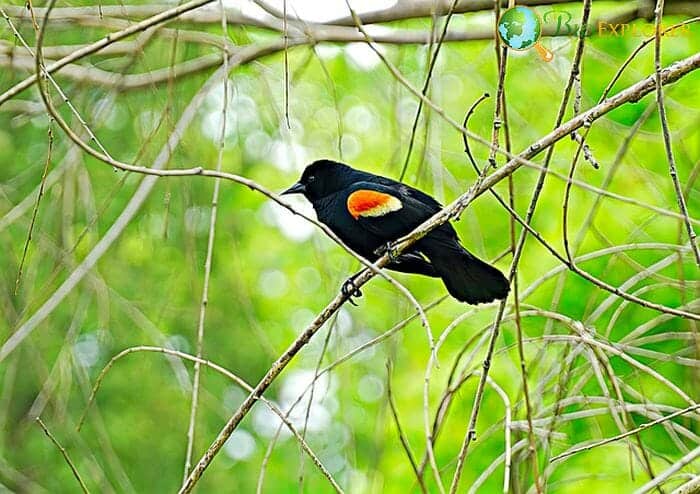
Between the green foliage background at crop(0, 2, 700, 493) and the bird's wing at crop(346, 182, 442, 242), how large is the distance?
0.24 feet

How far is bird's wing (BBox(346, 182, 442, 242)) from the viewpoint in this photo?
96.0 inches

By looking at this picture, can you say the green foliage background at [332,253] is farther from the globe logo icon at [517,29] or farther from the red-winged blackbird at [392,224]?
the globe logo icon at [517,29]

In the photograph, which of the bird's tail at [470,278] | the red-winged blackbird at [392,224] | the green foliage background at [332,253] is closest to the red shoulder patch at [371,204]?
the red-winged blackbird at [392,224]

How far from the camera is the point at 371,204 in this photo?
98.6 inches

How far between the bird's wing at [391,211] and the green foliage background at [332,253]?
73mm

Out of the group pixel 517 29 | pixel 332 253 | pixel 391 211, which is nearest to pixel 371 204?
pixel 391 211

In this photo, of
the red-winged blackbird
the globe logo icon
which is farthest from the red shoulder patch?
the globe logo icon

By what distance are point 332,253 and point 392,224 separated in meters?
2.04

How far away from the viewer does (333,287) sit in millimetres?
2074

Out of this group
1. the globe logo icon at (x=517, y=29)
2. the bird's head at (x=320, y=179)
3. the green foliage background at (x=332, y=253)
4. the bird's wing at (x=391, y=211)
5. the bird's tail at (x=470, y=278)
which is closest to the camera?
the globe logo icon at (x=517, y=29)

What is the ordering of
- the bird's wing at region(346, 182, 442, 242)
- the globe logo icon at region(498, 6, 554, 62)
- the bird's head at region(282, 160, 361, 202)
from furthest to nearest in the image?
1. the bird's head at region(282, 160, 361, 202)
2. the bird's wing at region(346, 182, 442, 242)
3. the globe logo icon at region(498, 6, 554, 62)

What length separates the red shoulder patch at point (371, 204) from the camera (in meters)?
2.47

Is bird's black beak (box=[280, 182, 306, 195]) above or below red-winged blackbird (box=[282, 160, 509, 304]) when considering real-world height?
above

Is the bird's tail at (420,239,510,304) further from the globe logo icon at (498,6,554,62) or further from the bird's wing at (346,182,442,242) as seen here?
the globe logo icon at (498,6,554,62)
